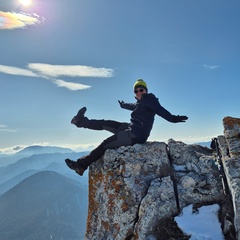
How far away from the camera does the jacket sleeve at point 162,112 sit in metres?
11.0

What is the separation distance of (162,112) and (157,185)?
315cm

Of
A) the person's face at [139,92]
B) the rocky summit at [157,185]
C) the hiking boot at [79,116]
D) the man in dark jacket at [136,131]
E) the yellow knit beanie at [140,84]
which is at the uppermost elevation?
the yellow knit beanie at [140,84]

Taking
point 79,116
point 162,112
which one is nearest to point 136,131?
point 162,112

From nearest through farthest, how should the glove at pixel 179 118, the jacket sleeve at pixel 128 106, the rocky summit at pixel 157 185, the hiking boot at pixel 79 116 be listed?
the rocky summit at pixel 157 185
the glove at pixel 179 118
the hiking boot at pixel 79 116
the jacket sleeve at pixel 128 106

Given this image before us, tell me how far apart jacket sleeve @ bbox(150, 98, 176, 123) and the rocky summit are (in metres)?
1.40

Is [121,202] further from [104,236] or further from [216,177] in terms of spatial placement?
[216,177]

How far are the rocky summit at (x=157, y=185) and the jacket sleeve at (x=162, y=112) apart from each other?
1.40m

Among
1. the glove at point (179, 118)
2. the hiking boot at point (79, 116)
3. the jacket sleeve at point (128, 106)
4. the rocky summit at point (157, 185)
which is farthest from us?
the jacket sleeve at point (128, 106)


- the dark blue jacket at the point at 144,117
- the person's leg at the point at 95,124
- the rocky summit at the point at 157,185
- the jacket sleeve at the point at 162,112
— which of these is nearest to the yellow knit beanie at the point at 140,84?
the dark blue jacket at the point at 144,117

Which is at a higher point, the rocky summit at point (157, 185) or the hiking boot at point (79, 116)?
the hiking boot at point (79, 116)

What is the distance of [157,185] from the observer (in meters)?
9.78

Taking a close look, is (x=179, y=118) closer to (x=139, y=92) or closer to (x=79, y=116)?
(x=139, y=92)

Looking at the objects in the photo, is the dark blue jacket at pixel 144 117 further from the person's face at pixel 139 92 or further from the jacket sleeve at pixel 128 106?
the jacket sleeve at pixel 128 106

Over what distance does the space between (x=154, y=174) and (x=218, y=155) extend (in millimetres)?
2589
